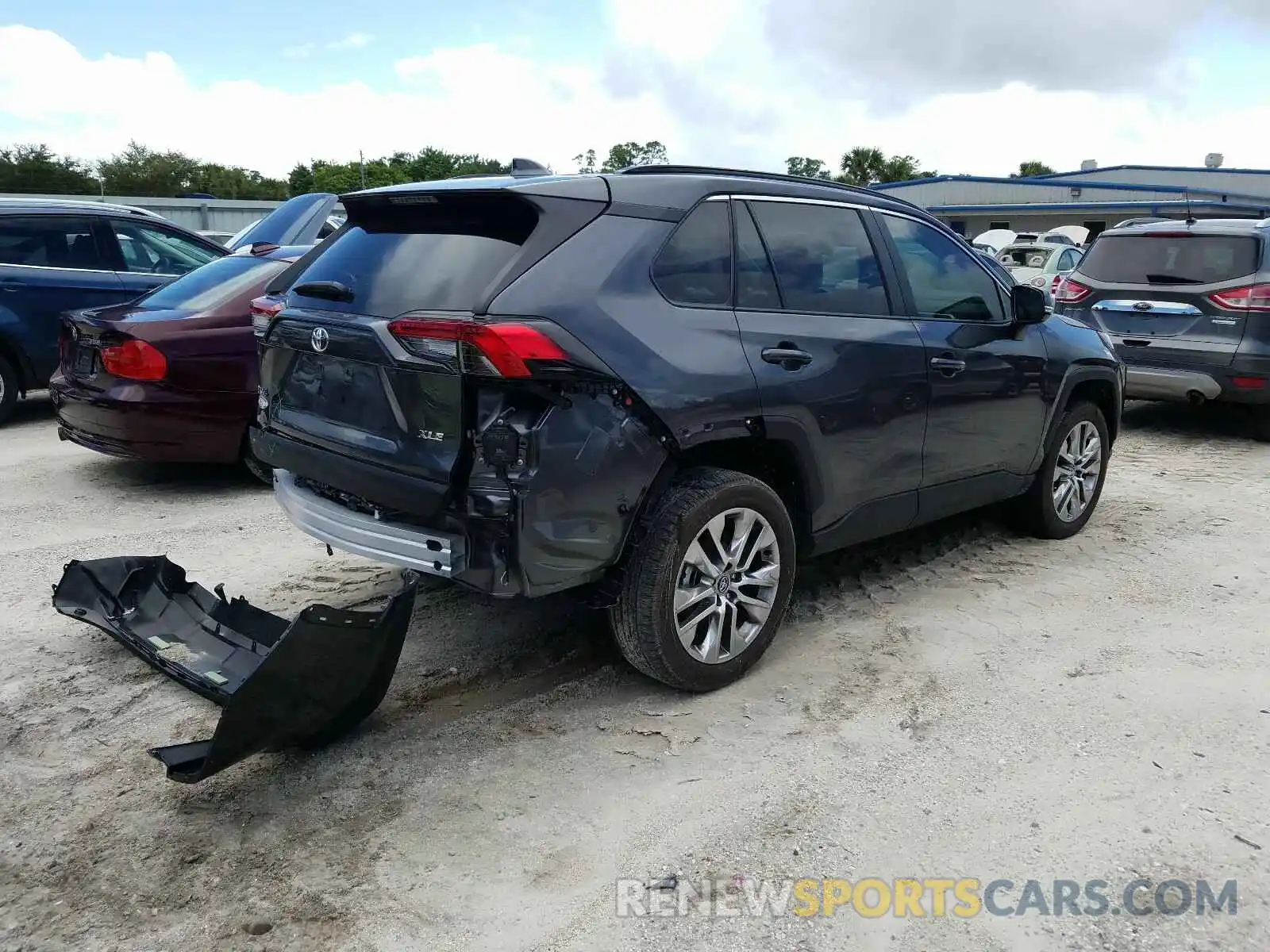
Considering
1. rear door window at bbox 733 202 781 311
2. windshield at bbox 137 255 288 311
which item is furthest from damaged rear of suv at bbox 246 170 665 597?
windshield at bbox 137 255 288 311

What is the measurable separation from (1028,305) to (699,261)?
2098mm

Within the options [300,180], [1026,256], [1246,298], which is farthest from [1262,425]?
[300,180]

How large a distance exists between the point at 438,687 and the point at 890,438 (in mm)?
2080

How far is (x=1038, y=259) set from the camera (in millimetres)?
20703

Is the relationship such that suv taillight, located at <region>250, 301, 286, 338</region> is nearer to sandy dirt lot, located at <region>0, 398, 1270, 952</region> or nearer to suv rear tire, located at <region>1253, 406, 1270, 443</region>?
sandy dirt lot, located at <region>0, 398, 1270, 952</region>

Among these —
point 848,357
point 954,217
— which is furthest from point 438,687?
point 954,217

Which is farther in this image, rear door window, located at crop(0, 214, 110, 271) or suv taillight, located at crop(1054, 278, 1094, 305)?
suv taillight, located at crop(1054, 278, 1094, 305)

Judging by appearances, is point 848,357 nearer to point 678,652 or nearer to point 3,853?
point 678,652

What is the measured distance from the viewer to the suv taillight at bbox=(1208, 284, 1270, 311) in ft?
26.0

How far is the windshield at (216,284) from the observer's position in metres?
6.33

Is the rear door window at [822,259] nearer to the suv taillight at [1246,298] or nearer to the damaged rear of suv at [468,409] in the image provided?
the damaged rear of suv at [468,409]

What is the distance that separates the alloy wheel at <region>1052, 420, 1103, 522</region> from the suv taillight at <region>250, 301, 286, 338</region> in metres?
3.96

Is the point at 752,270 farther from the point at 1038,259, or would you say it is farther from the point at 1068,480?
the point at 1038,259

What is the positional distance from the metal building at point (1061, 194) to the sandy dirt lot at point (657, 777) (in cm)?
4223
